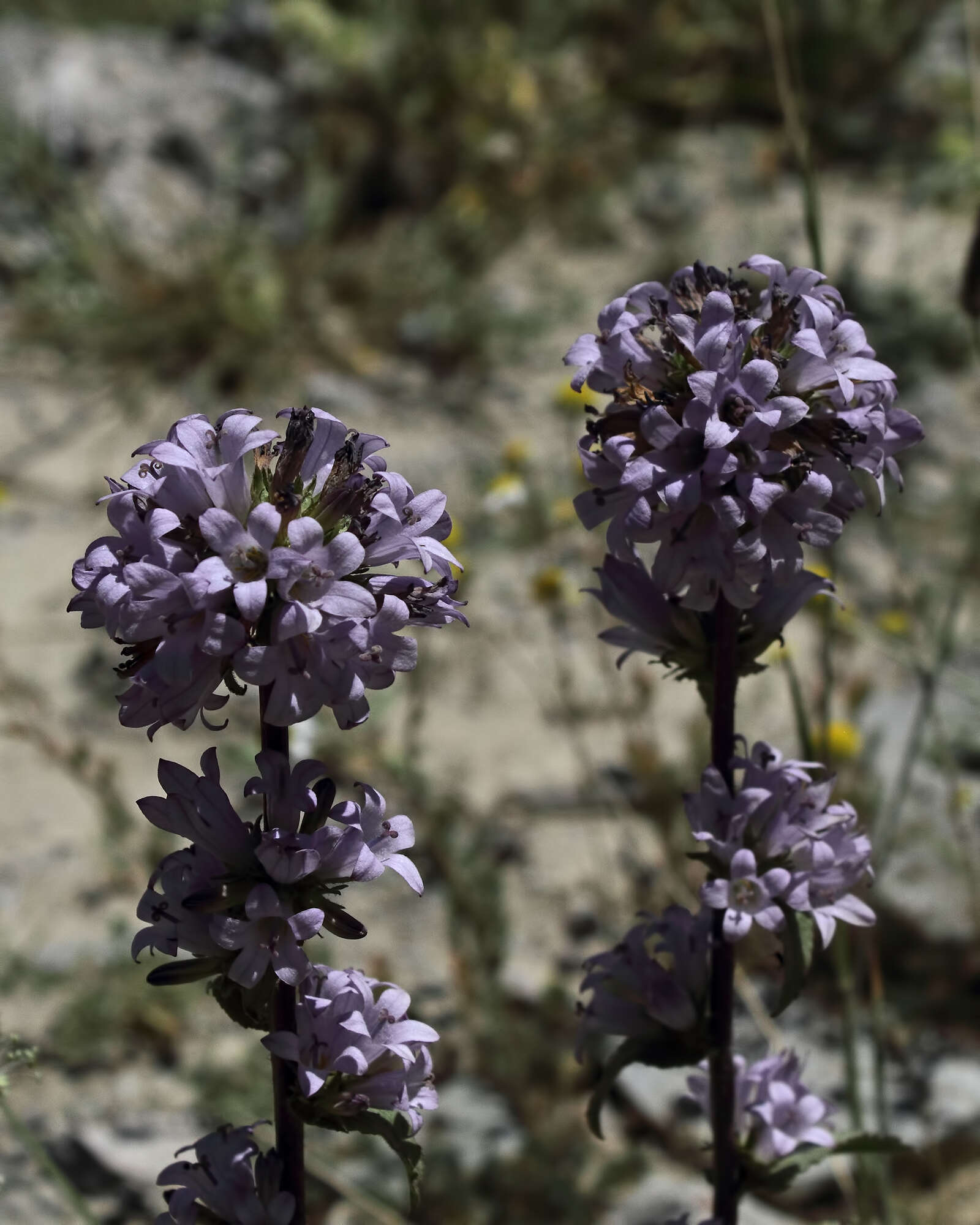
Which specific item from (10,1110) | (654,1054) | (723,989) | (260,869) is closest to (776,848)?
(723,989)

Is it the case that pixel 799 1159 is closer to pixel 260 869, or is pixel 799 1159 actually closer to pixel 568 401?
pixel 260 869

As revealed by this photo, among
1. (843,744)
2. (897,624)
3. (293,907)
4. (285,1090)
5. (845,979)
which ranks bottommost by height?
(285,1090)

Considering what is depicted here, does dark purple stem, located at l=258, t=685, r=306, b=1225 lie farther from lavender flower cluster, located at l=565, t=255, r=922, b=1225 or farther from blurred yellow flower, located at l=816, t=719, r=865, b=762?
blurred yellow flower, located at l=816, t=719, r=865, b=762

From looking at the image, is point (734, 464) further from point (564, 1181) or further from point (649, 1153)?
point (649, 1153)

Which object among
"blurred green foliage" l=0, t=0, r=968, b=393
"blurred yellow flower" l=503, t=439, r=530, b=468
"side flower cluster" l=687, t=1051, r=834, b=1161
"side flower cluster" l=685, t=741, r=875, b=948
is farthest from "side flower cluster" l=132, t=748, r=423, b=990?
"blurred green foliage" l=0, t=0, r=968, b=393

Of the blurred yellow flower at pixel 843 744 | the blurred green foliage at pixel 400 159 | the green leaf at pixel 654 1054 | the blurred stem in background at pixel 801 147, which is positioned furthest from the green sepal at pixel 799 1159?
the blurred green foliage at pixel 400 159

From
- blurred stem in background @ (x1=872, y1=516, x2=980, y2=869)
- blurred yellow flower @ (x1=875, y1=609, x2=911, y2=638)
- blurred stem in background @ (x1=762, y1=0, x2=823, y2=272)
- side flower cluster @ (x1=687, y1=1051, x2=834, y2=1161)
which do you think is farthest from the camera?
blurred yellow flower @ (x1=875, y1=609, x2=911, y2=638)

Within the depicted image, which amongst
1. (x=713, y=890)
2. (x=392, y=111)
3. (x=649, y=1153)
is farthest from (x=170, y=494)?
(x=392, y=111)
